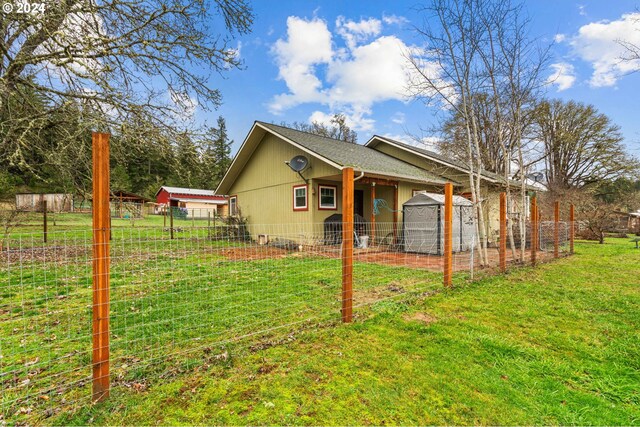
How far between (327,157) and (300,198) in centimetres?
230

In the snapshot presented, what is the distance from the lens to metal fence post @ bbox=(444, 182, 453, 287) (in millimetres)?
5340

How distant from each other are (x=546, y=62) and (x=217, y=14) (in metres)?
8.29

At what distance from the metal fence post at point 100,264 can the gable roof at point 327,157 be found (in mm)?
7009

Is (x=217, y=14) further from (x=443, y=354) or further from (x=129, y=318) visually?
(x=443, y=354)

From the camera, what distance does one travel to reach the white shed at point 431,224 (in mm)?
9656

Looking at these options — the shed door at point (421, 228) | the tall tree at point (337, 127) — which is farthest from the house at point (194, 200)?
the shed door at point (421, 228)

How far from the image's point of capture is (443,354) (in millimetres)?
2965

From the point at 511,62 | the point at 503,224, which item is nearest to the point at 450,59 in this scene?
the point at 511,62

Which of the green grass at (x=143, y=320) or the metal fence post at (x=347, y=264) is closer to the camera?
the green grass at (x=143, y=320)

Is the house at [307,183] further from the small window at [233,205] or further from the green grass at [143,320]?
the green grass at [143,320]

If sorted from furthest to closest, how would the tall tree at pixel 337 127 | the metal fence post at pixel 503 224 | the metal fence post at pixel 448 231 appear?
the tall tree at pixel 337 127 < the metal fence post at pixel 503 224 < the metal fence post at pixel 448 231

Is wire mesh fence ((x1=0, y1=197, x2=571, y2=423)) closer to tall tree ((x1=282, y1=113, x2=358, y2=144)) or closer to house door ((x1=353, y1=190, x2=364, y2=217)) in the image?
house door ((x1=353, y1=190, x2=364, y2=217))

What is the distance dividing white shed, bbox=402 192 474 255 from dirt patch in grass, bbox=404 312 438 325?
217 inches

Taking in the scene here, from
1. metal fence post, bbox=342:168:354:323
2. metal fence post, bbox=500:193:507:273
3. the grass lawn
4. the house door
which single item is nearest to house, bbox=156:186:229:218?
the house door
